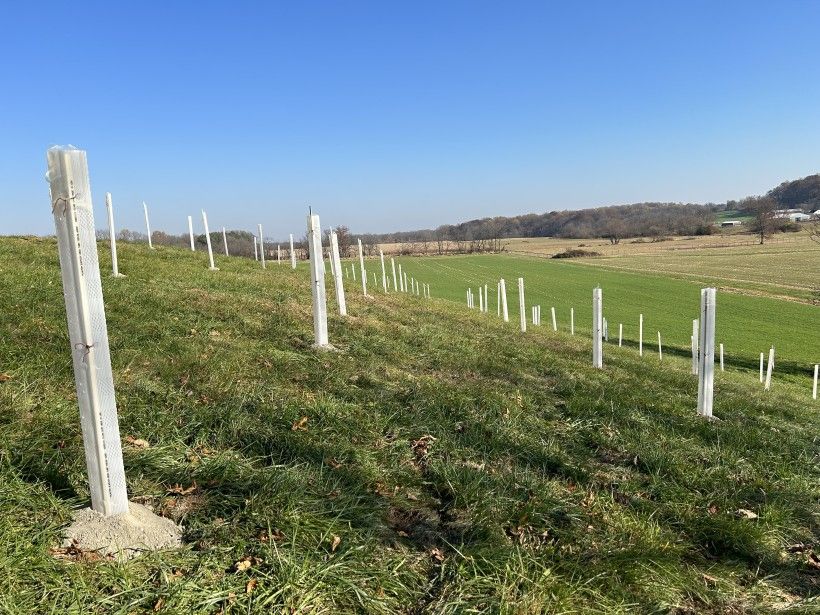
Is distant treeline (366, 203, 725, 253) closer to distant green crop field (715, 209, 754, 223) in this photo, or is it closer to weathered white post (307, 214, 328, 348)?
distant green crop field (715, 209, 754, 223)

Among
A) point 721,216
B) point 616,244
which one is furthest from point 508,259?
point 721,216

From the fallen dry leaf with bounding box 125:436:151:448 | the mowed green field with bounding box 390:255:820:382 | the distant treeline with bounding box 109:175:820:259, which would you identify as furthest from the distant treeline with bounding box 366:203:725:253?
the fallen dry leaf with bounding box 125:436:151:448

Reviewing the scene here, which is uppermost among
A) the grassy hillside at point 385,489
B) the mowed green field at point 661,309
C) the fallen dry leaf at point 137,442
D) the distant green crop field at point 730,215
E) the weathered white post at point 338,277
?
the distant green crop field at point 730,215

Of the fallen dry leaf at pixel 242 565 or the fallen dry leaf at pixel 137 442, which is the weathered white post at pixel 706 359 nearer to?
the fallen dry leaf at pixel 242 565

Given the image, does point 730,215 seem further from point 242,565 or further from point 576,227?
point 242,565

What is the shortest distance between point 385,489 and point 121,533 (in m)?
1.50

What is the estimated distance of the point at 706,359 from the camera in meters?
6.20

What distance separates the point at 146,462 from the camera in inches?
127

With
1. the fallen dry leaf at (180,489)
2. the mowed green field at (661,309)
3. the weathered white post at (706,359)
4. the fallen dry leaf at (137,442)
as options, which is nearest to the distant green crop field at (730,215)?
the mowed green field at (661,309)

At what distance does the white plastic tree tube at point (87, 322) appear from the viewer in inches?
97.7

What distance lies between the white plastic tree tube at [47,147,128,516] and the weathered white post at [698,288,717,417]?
5.95 metres

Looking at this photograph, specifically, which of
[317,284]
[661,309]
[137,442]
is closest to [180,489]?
[137,442]

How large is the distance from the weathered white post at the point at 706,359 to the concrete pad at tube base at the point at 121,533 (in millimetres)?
5751

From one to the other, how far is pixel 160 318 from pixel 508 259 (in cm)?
8867
